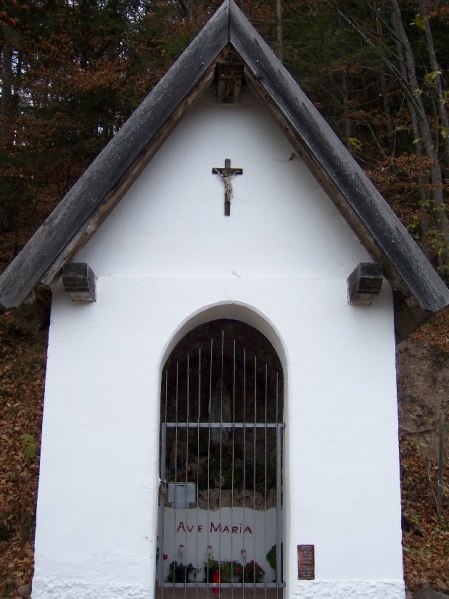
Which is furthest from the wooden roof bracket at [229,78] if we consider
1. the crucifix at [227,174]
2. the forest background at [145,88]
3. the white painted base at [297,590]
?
the forest background at [145,88]

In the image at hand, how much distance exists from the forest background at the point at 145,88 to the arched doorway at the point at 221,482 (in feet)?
9.09

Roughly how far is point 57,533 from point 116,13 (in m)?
12.7

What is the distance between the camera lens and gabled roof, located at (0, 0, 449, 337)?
5164 mm

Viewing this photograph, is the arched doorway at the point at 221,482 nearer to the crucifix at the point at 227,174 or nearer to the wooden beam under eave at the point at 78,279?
the wooden beam under eave at the point at 78,279

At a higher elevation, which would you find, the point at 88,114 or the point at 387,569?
the point at 88,114

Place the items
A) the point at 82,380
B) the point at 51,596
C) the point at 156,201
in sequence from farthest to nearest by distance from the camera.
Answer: the point at 156,201
the point at 82,380
the point at 51,596

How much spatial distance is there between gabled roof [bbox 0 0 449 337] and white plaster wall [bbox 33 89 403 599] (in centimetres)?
35

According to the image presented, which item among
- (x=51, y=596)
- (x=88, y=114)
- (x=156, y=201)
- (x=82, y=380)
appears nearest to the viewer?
(x=51, y=596)

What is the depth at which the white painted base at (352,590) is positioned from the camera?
507 centimetres

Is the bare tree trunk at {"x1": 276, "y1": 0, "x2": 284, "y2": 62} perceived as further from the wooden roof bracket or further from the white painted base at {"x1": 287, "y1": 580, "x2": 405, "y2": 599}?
the white painted base at {"x1": 287, "y1": 580, "x2": 405, "y2": 599}

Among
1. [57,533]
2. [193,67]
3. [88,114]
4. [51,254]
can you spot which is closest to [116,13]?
[88,114]

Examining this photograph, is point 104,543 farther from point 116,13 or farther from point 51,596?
point 116,13

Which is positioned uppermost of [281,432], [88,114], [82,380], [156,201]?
[88,114]

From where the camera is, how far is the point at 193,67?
5.50 meters
